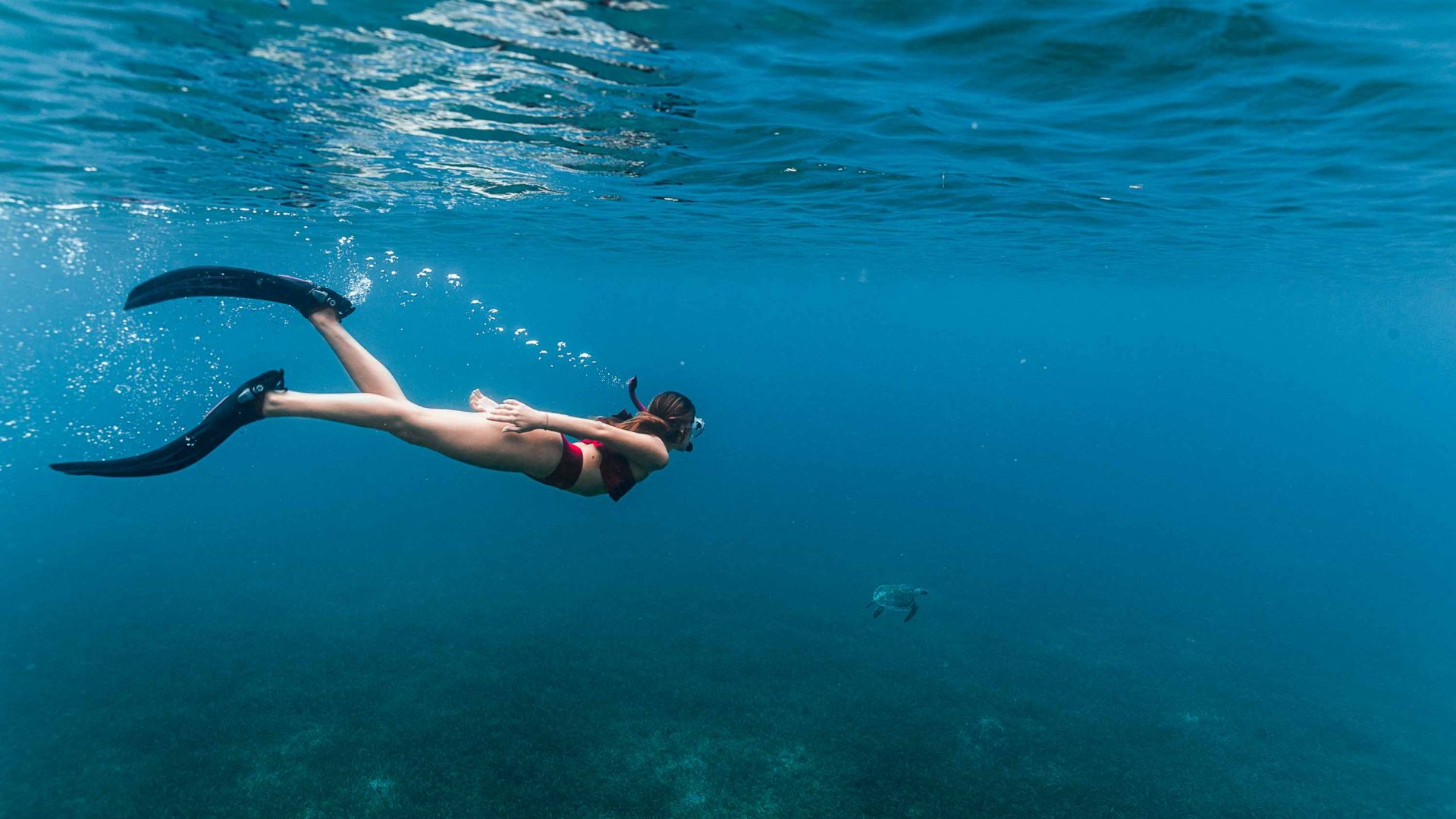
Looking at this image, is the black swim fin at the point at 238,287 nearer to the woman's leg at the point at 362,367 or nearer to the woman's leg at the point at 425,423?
the woman's leg at the point at 362,367

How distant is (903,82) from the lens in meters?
9.43

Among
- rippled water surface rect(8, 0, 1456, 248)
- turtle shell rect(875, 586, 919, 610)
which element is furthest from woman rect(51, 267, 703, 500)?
turtle shell rect(875, 586, 919, 610)

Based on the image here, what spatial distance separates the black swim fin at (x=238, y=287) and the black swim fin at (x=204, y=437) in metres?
0.97

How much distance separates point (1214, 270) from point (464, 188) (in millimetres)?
37562

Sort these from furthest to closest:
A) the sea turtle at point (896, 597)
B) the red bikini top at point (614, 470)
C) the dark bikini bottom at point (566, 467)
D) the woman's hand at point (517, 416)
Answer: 1. the sea turtle at point (896, 597)
2. the red bikini top at point (614, 470)
3. the dark bikini bottom at point (566, 467)
4. the woman's hand at point (517, 416)

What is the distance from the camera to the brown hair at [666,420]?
20.3ft

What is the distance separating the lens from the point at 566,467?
6.10 meters

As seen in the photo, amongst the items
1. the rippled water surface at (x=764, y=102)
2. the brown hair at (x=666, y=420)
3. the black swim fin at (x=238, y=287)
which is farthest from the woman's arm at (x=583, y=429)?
the rippled water surface at (x=764, y=102)

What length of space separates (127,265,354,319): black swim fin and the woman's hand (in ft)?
8.67

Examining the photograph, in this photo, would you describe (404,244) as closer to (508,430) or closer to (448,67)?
(448,67)

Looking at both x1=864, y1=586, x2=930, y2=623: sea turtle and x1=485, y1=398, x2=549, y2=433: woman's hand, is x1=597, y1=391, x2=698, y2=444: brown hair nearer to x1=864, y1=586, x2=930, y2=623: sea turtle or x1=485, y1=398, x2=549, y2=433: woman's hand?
x1=485, y1=398, x2=549, y2=433: woman's hand

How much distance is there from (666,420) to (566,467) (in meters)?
1.02

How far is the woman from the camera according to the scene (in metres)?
5.18

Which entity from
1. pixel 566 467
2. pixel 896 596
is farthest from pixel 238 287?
pixel 896 596
